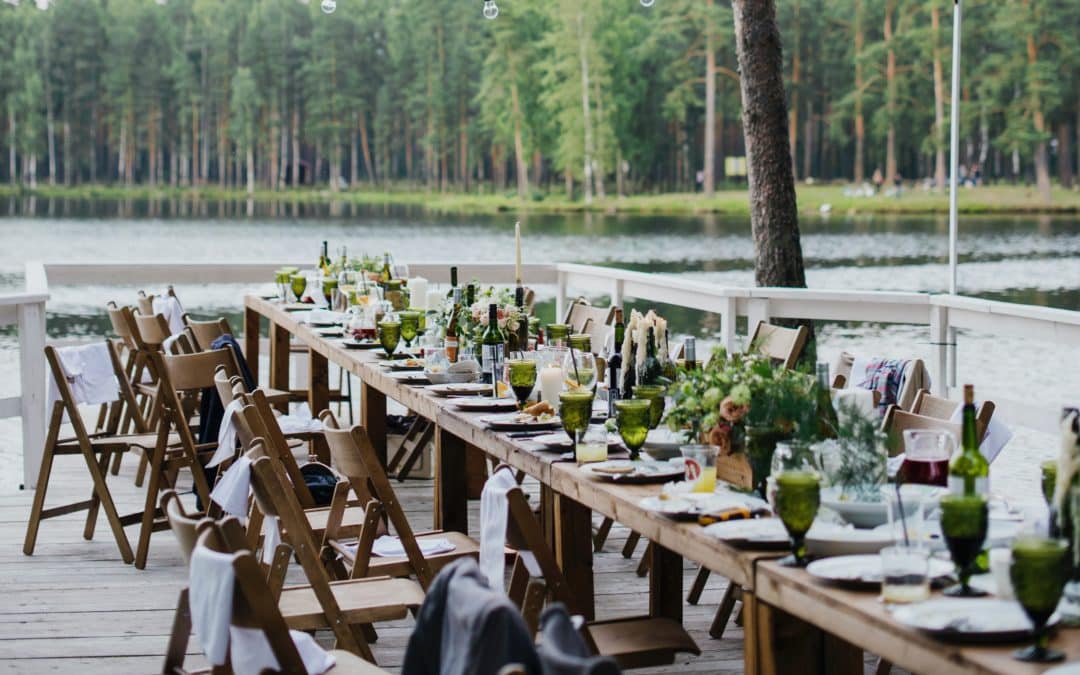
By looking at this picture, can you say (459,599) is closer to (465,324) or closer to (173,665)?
(173,665)

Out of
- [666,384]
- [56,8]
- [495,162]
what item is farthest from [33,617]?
[56,8]

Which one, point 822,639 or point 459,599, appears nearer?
point 459,599

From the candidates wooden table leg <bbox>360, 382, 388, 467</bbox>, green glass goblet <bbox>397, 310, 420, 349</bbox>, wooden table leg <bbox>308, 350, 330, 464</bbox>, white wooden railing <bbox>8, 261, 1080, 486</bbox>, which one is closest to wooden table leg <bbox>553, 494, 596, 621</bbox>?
green glass goblet <bbox>397, 310, 420, 349</bbox>

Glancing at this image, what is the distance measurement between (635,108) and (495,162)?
703cm

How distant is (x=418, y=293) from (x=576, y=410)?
313 cm

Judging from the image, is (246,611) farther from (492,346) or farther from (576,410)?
(492,346)

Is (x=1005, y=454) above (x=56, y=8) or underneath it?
underneath

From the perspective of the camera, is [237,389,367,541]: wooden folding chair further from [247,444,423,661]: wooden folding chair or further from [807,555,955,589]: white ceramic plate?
[807,555,955,589]: white ceramic plate

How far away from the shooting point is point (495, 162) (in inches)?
2322

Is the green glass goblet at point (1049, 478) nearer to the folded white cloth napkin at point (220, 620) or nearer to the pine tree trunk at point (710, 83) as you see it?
the folded white cloth napkin at point (220, 620)

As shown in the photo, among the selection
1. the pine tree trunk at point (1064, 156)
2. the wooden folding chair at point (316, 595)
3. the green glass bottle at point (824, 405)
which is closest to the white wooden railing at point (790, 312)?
the green glass bottle at point (824, 405)

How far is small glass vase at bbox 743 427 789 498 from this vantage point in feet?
10.2

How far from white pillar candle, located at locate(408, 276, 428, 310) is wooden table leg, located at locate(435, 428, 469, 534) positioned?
1.84 metres

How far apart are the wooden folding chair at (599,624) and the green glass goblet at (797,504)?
2.22 ft
